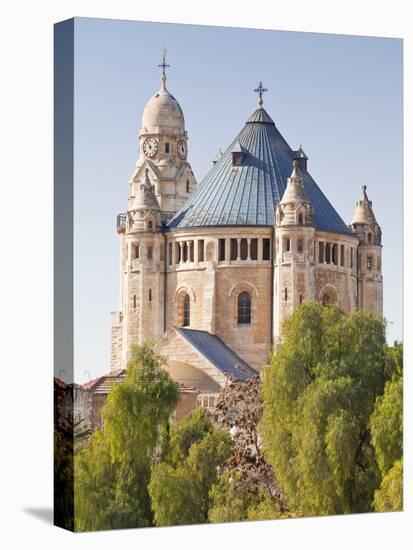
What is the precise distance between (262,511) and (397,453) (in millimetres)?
3121

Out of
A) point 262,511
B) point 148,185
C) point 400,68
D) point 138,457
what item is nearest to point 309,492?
point 262,511

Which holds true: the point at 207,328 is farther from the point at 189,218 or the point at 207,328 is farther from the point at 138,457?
the point at 138,457

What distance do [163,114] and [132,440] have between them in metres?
11.4

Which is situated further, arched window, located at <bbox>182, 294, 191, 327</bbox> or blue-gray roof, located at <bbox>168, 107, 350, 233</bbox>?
arched window, located at <bbox>182, 294, 191, 327</bbox>

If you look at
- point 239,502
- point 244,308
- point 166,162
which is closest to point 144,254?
point 244,308

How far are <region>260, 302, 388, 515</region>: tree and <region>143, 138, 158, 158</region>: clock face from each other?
1736 cm

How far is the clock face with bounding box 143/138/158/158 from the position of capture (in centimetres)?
5566

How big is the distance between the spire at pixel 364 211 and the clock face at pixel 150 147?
37.2 feet

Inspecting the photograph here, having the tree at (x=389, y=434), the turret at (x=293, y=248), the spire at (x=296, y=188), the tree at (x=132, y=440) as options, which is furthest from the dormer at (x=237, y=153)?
the tree at (x=389, y=434)

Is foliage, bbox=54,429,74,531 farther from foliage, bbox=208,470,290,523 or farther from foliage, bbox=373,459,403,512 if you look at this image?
foliage, bbox=373,459,403,512

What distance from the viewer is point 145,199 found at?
48375 millimetres

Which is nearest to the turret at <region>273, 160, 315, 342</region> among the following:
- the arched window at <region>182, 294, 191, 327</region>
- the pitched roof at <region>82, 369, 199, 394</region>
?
the arched window at <region>182, 294, 191, 327</region>

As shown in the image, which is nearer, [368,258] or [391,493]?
[391,493]

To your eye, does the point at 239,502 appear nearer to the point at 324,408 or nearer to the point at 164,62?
the point at 324,408
